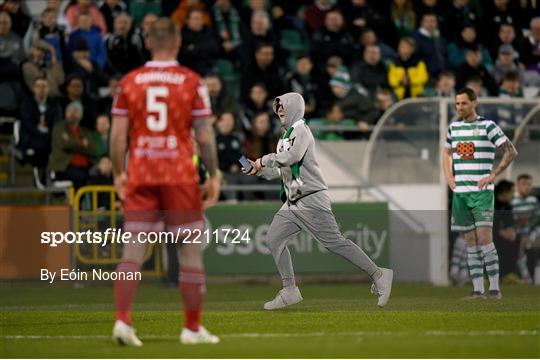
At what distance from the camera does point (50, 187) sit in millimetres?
20062

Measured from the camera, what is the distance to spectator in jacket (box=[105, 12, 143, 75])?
21.9 meters

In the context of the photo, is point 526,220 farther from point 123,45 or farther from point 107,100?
point 123,45

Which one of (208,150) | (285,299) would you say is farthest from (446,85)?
(208,150)

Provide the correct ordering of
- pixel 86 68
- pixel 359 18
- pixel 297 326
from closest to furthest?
pixel 297 326, pixel 86 68, pixel 359 18

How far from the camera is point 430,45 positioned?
81.2 ft

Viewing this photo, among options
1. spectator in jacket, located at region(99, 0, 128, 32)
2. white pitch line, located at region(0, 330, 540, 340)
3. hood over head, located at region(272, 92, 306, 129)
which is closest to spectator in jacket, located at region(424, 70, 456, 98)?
spectator in jacket, located at region(99, 0, 128, 32)

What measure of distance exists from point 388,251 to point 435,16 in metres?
6.71

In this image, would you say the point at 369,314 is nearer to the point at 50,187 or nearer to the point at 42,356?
the point at 42,356

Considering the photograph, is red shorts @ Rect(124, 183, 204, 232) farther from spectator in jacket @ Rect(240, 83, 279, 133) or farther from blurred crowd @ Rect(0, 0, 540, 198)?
spectator in jacket @ Rect(240, 83, 279, 133)

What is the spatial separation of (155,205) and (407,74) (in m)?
14.2

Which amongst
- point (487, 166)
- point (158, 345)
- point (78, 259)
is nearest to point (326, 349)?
point (158, 345)

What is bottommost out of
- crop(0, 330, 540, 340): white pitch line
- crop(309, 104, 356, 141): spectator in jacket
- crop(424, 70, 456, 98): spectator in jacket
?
crop(309, 104, 356, 141): spectator in jacket

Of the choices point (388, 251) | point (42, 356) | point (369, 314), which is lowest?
point (388, 251)

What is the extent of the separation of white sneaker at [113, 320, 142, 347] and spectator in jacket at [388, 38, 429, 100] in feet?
46.6
